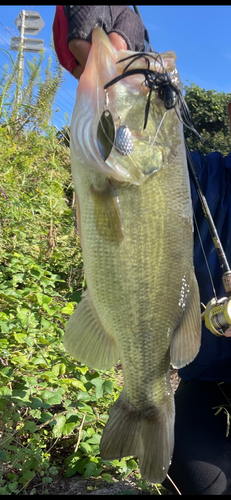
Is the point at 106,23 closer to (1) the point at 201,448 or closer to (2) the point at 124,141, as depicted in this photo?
(2) the point at 124,141

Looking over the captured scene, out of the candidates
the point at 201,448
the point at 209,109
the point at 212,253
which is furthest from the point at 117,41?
the point at 209,109

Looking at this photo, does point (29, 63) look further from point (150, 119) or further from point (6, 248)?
point (150, 119)

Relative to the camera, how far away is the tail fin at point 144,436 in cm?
155

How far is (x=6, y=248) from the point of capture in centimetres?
372

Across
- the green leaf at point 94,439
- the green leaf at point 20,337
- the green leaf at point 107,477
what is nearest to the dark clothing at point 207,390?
the green leaf at point 107,477

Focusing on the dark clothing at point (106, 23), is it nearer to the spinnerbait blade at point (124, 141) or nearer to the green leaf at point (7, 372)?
the spinnerbait blade at point (124, 141)

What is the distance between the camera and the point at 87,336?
156 cm

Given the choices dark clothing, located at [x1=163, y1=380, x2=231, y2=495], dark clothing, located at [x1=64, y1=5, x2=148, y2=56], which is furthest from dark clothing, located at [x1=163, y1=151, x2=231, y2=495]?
dark clothing, located at [x1=64, y1=5, x2=148, y2=56]

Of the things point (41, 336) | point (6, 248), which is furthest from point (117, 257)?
point (6, 248)

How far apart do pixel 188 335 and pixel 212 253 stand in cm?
86

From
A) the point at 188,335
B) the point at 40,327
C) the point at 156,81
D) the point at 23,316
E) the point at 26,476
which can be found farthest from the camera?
the point at 40,327

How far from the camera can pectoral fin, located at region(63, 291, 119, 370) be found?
155 centimetres

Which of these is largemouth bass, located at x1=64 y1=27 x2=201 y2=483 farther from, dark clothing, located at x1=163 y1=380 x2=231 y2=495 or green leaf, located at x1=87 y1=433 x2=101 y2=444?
green leaf, located at x1=87 y1=433 x2=101 y2=444

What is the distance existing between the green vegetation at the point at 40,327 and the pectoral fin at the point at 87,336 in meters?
0.77
